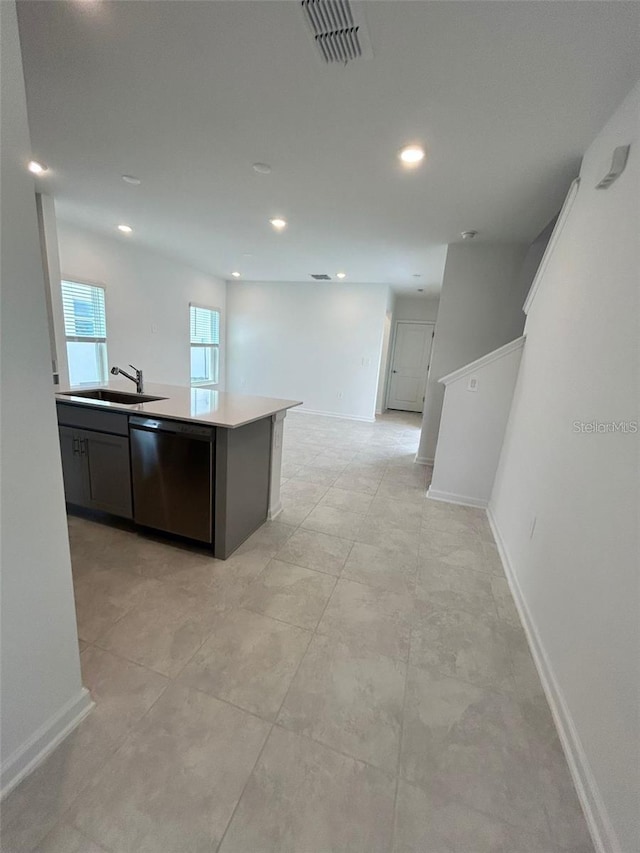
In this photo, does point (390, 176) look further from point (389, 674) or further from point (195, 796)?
point (195, 796)

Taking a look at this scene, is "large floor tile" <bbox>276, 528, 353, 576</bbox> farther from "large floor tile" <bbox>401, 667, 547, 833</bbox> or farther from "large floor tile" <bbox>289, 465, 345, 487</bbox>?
"large floor tile" <bbox>289, 465, 345, 487</bbox>

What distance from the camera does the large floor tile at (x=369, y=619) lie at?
5.22 feet

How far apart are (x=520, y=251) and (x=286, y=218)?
250cm

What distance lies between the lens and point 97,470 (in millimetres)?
2289

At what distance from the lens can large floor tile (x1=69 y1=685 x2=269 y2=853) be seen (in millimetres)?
920

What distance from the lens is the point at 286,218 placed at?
324 centimetres

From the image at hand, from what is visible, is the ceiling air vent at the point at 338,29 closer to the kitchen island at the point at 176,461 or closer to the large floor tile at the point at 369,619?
the kitchen island at the point at 176,461

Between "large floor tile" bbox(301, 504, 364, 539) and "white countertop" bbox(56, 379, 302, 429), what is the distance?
3.21 ft

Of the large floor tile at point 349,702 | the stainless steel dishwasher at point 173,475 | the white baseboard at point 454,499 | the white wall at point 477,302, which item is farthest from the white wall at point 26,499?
the white wall at point 477,302

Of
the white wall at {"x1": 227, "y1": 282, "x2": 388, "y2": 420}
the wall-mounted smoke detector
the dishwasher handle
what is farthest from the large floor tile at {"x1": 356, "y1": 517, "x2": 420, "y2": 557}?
the white wall at {"x1": 227, "y1": 282, "x2": 388, "y2": 420}

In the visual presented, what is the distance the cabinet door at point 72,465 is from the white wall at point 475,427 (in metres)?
3.02

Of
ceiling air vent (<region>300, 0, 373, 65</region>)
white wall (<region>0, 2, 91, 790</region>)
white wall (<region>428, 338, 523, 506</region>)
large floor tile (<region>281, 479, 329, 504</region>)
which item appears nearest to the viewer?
white wall (<region>0, 2, 91, 790</region>)

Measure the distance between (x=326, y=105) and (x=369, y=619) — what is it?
2688mm

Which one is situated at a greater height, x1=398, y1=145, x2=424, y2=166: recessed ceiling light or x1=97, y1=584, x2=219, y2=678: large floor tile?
x1=398, y1=145, x2=424, y2=166: recessed ceiling light
